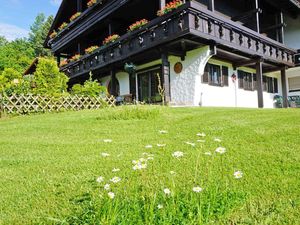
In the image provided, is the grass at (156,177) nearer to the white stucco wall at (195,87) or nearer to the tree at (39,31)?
the white stucco wall at (195,87)

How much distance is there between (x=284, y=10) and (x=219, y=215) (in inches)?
752

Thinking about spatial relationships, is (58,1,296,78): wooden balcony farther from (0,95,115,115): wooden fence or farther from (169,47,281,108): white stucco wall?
(0,95,115,115): wooden fence

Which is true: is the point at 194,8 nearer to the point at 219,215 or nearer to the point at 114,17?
the point at 114,17

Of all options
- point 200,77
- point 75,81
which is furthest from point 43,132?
point 75,81

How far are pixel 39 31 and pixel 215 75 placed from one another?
6615 centimetres

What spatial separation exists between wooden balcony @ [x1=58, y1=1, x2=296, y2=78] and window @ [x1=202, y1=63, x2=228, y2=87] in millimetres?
1425

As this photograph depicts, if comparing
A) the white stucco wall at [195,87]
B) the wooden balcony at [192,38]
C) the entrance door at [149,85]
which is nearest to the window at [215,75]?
the white stucco wall at [195,87]

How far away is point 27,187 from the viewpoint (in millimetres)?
3131

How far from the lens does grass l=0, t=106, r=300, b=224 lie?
2408 millimetres

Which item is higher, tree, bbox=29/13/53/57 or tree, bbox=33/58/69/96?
tree, bbox=29/13/53/57

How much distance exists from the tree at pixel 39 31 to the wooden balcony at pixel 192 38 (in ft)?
175

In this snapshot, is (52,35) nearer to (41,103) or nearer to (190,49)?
(41,103)

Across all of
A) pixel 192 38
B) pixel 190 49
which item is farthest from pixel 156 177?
pixel 190 49

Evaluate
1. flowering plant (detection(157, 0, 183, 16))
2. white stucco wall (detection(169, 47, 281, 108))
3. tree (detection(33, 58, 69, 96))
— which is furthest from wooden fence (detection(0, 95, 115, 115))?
flowering plant (detection(157, 0, 183, 16))
